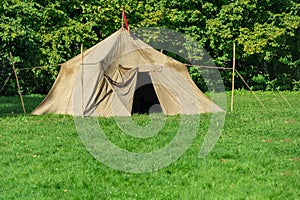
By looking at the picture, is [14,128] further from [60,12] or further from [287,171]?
[60,12]

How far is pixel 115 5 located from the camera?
1113 inches

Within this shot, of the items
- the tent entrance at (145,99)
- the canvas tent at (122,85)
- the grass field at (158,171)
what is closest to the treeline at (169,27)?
the canvas tent at (122,85)

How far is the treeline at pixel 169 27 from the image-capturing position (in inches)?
1070

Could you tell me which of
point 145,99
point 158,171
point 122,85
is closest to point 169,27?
point 145,99

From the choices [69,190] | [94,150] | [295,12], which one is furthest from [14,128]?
[295,12]

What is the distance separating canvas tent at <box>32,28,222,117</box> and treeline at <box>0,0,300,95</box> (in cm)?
920

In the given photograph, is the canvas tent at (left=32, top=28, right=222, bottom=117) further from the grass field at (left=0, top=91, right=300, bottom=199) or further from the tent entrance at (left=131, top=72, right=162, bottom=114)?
the grass field at (left=0, top=91, right=300, bottom=199)

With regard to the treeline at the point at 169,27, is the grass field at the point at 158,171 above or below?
above

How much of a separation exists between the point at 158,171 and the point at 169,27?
2043cm

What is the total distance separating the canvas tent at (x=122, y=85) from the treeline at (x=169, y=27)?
9200 millimetres

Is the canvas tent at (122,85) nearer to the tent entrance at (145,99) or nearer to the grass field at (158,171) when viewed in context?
the tent entrance at (145,99)

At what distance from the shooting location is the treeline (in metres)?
27.2

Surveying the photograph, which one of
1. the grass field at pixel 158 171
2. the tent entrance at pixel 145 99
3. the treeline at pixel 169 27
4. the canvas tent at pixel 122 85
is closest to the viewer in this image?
the grass field at pixel 158 171

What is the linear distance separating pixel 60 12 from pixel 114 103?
12581mm
